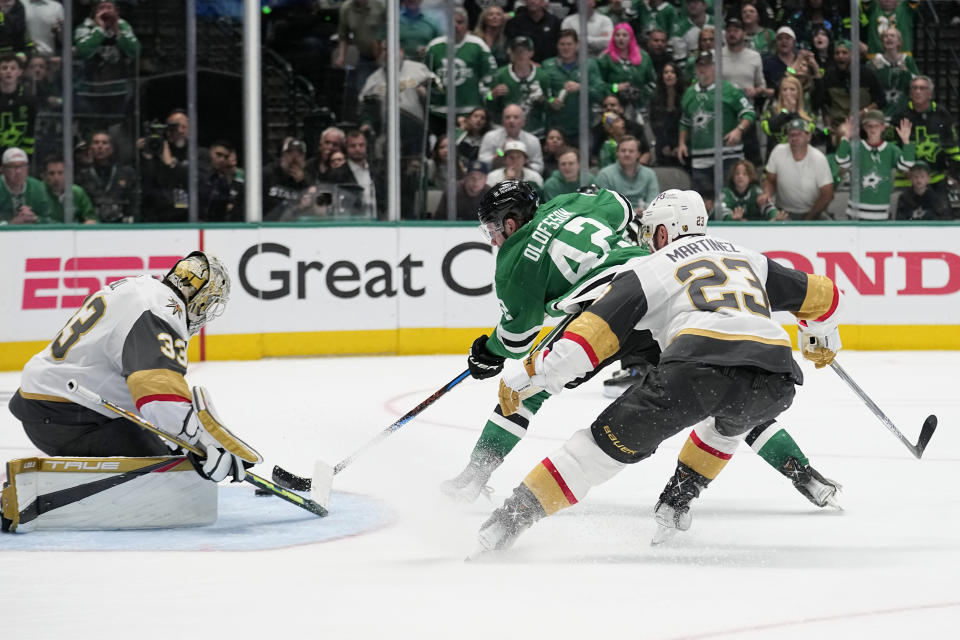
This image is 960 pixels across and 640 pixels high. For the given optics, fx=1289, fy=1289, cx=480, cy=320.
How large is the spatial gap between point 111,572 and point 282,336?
526cm

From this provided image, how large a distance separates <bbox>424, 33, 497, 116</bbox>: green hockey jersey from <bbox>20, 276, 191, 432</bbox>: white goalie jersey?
17.8 feet

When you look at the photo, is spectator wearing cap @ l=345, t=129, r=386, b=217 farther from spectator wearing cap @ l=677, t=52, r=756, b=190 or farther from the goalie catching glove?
the goalie catching glove

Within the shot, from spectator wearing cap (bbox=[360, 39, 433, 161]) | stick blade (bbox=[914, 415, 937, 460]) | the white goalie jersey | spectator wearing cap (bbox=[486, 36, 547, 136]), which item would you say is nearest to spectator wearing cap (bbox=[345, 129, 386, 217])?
spectator wearing cap (bbox=[360, 39, 433, 161])

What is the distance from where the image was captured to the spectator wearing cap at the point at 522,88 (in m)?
8.85

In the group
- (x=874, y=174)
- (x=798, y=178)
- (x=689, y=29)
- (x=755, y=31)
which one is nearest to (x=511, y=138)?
(x=689, y=29)

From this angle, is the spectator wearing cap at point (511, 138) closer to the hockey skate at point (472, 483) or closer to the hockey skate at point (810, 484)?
the hockey skate at point (472, 483)

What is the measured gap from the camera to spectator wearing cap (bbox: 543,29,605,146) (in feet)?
29.0

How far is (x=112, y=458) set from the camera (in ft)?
11.2

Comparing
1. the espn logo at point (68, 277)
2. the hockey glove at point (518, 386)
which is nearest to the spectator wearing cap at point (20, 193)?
the espn logo at point (68, 277)

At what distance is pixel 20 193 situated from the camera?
780cm

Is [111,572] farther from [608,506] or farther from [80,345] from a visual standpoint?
[608,506]

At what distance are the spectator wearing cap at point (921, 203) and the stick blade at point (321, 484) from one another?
6.12 meters

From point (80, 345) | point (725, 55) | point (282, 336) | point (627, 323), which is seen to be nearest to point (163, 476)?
point (80, 345)

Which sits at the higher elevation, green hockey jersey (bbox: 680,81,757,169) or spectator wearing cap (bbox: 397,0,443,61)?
spectator wearing cap (bbox: 397,0,443,61)
